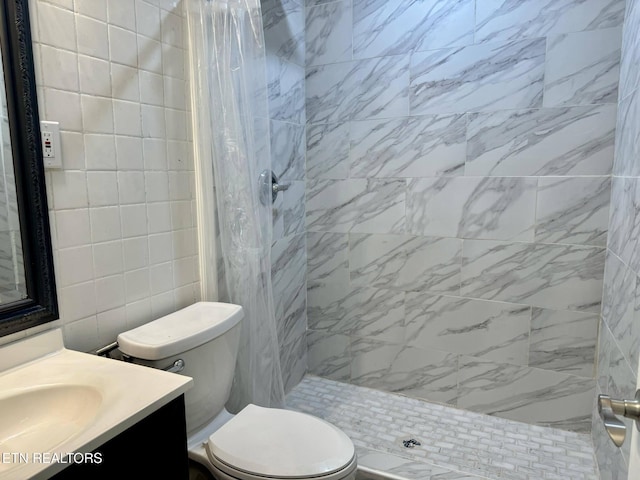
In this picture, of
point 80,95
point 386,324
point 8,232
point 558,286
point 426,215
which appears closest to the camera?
point 8,232

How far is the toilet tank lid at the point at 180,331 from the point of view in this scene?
51.2 inches

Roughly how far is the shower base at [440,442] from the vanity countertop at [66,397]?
3.85ft

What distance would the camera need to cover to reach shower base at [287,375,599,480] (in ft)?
6.01

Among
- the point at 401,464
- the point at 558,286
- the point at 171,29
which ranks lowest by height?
the point at 401,464

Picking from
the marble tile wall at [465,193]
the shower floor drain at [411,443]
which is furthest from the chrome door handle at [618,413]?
the shower floor drain at [411,443]

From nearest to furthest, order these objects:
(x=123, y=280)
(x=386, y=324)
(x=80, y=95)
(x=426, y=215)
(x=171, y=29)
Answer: (x=80, y=95)
(x=123, y=280)
(x=171, y=29)
(x=426, y=215)
(x=386, y=324)

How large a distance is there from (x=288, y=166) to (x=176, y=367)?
126 centimetres

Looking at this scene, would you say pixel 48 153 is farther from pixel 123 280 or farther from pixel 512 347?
pixel 512 347

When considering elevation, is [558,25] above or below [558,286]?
above

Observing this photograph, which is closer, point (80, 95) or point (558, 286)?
point (80, 95)

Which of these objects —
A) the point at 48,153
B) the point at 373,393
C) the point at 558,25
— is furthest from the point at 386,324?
the point at 48,153

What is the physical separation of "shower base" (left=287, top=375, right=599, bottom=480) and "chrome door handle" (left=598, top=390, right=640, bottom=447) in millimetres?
1321

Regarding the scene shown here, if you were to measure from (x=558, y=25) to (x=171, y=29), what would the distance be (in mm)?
1597

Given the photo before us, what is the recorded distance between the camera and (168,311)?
1625 mm
